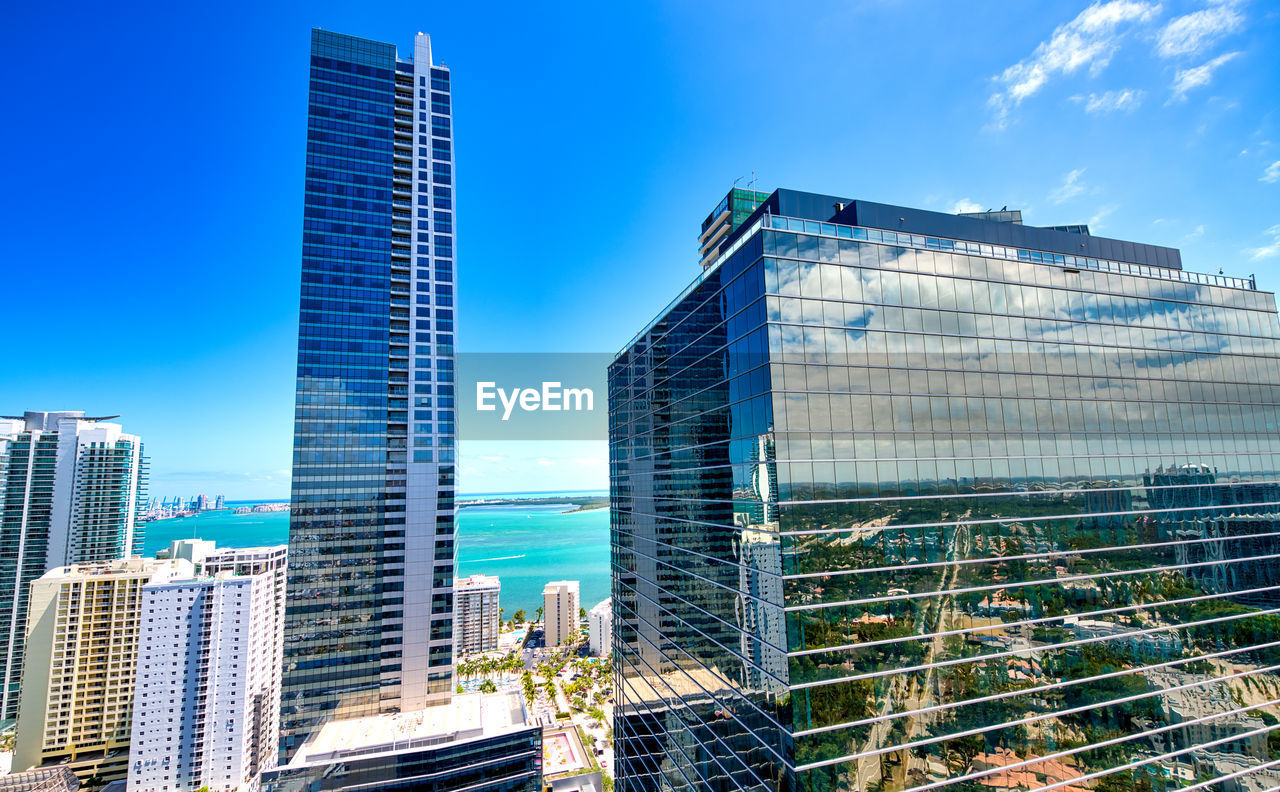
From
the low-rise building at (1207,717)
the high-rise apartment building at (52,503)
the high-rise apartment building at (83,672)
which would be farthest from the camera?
the high-rise apartment building at (52,503)

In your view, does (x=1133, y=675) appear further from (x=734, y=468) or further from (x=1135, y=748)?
(x=734, y=468)

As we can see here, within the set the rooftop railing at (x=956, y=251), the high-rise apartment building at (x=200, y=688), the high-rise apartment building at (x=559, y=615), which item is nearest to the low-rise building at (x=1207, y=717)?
the rooftop railing at (x=956, y=251)

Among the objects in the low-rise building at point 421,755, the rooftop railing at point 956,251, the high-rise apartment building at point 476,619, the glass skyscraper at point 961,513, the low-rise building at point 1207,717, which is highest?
the rooftop railing at point 956,251

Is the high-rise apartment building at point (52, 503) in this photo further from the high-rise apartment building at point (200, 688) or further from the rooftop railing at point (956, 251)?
the rooftop railing at point (956, 251)

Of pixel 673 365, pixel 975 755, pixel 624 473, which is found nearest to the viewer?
pixel 975 755

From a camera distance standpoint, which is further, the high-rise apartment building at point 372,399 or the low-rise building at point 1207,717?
the high-rise apartment building at point 372,399

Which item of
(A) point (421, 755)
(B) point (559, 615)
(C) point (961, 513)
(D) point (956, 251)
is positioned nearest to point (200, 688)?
(A) point (421, 755)

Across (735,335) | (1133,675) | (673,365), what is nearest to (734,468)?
(735,335)

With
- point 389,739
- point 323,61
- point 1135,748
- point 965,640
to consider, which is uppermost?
point 323,61
